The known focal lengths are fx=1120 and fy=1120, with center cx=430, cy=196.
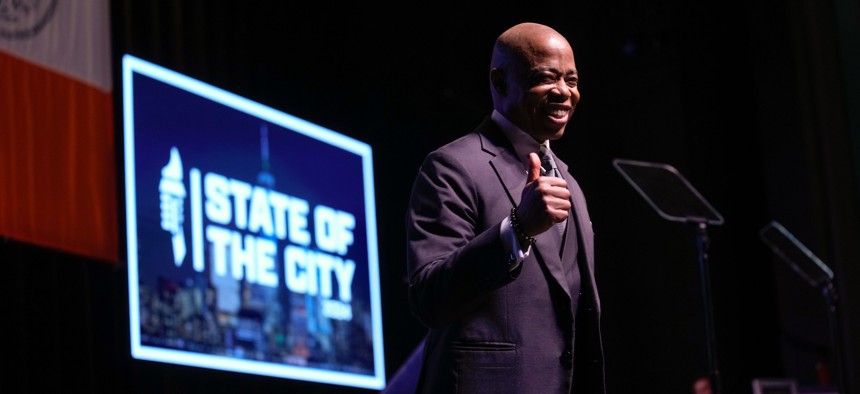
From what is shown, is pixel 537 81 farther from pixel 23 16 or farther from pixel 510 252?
pixel 23 16

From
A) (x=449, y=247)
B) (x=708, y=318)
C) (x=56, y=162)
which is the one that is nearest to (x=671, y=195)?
(x=708, y=318)

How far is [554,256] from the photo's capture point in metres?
1.97

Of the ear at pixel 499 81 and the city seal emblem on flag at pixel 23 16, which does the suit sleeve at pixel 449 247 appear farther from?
the city seal emblem on flag at pixel 23 16

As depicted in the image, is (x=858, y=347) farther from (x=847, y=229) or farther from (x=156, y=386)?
(x=156, y=386)

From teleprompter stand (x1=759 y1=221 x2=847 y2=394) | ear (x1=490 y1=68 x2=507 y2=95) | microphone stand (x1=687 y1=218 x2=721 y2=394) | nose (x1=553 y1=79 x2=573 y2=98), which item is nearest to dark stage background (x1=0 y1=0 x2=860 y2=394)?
teleprompter stand (x1=759 y1=221 x2=847 y2=394)

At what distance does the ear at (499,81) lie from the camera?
83.8 inches

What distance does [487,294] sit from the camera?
6.00 feet

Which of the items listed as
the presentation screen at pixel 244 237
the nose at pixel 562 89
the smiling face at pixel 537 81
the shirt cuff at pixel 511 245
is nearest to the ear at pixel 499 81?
the smiling face at pixel 537 81

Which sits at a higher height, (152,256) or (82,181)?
(82,181)

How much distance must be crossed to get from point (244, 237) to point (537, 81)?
244cm

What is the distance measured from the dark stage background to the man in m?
2.75

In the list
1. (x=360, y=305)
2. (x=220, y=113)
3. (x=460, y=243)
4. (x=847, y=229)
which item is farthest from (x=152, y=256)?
(x=847, y=229)

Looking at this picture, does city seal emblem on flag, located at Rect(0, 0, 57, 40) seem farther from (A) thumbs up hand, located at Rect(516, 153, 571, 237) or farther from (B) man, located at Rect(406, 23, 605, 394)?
(A) thumbs up hand, located at Rect(516, 153, 571, 237)

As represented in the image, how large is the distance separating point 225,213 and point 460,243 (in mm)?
2428
